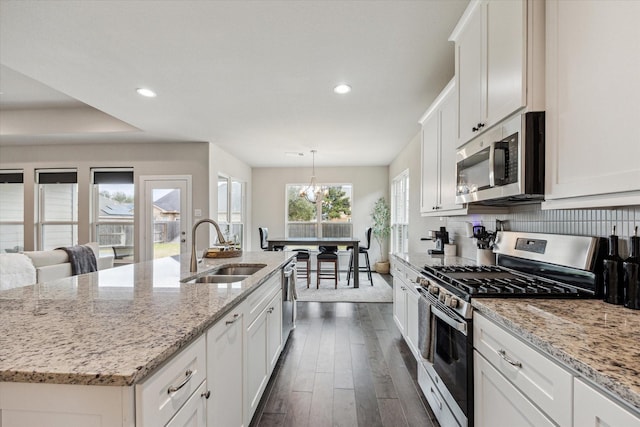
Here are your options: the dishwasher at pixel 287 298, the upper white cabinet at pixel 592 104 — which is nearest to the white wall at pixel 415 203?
the dishwasher at pixel 287 298

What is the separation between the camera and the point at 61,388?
72 centimetres

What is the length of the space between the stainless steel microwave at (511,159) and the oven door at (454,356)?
0.67 metres

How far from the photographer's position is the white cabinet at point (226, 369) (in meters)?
1.17

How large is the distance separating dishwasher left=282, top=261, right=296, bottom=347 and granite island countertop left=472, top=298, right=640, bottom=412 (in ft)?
5.63

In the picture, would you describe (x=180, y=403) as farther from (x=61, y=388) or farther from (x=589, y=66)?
(x=589, y=66)

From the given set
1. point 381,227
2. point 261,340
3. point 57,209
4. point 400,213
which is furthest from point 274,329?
point 57,209

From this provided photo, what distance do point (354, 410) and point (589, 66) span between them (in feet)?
7.05

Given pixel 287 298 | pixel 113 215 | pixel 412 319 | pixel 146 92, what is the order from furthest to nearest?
pixel 113 215 → pixel 146 92 → pixel 287 298 → pixel 412 319

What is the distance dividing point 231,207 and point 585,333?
5886 mm

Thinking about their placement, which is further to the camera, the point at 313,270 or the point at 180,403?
the point at 313,270

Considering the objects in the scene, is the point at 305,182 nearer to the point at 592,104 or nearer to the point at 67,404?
the point at 592,104

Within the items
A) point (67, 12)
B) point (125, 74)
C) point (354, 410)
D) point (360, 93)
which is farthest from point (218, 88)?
point (354, 410)

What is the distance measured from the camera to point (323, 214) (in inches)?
290

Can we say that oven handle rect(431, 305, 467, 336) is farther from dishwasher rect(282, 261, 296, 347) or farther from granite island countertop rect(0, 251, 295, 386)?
dishwasher rect(282, 261, 296, 347)
